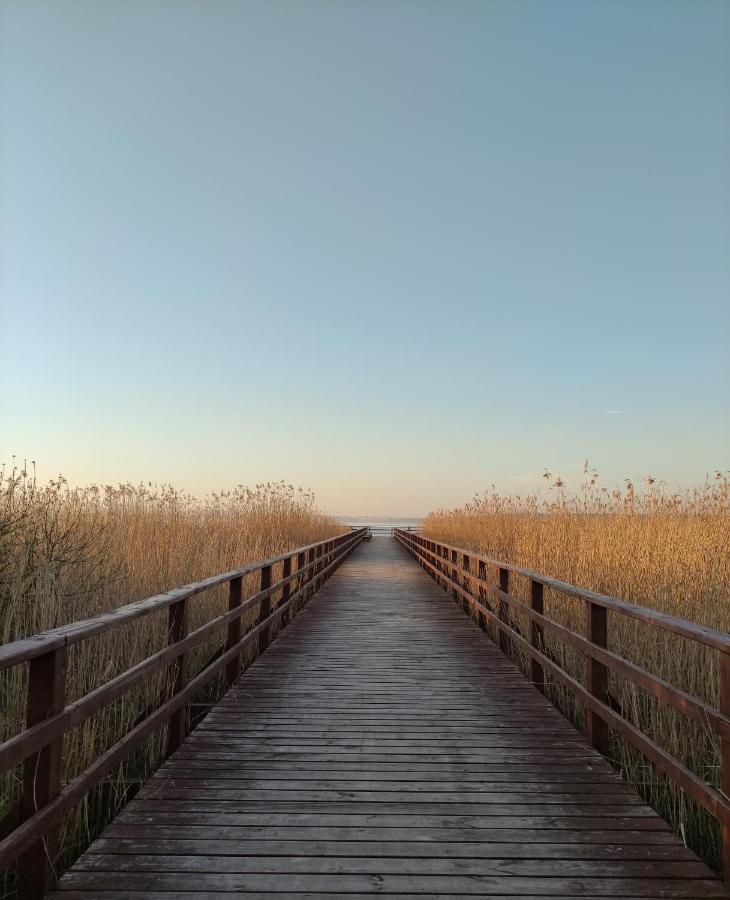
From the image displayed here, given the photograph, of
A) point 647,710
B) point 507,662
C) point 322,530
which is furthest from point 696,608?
point 322,530

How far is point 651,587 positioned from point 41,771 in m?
5.43

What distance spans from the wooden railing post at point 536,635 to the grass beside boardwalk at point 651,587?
214 mm

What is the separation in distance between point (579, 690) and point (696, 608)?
6.40ft

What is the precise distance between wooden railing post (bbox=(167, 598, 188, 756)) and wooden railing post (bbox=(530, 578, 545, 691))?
287cm

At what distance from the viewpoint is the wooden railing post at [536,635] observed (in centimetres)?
539

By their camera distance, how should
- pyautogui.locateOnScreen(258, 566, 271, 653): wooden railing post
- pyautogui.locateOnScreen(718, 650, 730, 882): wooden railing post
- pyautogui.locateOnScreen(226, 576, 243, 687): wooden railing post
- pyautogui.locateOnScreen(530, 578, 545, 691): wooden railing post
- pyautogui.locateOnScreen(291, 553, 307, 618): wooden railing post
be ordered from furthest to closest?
1. pyautogui.locateOnScreen(291, 553, 307, 618): wooden railing post
2. pyautogui.locateOnScreen(258, 566, 271, 653): wooden railing post
3. pyautogui.locateOnScreen(530, 578, 545, 691): wooden railing post
4. pyautogui.locateOnScreen(226, 576, 243, 687): wooden railing post
5. pyautogui.locateOnScreen(718, 650, 730, 882): wooden railing post

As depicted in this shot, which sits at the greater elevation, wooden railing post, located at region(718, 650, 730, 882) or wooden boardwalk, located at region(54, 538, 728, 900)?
wooden railing post, located at region(718, 650, 730, 882)

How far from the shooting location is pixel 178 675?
13.2 feet

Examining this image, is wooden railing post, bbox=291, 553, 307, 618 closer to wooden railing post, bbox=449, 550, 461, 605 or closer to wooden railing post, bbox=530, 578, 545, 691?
wooden railing post, bbox=449, 550, 461, 605

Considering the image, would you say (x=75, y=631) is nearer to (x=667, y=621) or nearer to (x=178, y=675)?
(x=178, y=675)

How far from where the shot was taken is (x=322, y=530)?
19891mm

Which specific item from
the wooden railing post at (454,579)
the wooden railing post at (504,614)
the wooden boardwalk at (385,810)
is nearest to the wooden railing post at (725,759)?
the wooden boardwalk at (385,810)

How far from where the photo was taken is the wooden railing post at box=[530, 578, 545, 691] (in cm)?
539

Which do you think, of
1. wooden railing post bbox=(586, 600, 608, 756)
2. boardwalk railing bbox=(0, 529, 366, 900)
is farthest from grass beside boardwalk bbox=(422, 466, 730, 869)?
boardwalk railing bbox=(0, 529, 366, 900)
